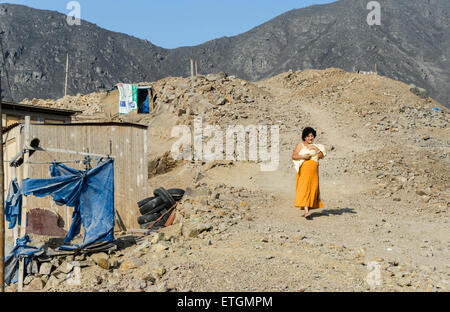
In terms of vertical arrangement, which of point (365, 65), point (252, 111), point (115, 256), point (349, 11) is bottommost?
point (115, 256)

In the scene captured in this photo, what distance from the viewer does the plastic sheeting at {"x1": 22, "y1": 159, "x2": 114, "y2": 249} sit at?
6.71 metres

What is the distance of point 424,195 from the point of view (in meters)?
10.1

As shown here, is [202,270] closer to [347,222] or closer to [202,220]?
[202,220]

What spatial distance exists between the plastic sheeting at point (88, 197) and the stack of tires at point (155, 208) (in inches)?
103

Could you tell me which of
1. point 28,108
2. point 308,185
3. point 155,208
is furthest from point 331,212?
point 28,108

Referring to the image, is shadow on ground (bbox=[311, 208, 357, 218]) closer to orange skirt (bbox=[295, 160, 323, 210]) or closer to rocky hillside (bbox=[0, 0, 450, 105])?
orange skirt (bbox=[295, 160, 323, 210])

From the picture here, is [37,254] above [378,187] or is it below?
below

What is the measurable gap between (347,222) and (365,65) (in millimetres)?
54623

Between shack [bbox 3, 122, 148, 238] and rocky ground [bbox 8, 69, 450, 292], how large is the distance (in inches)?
65.4

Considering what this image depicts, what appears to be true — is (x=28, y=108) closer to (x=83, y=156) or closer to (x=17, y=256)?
(x=83, y=156)

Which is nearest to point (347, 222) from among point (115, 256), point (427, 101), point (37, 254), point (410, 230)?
point (410, 230)

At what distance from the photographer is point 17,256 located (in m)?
6.20

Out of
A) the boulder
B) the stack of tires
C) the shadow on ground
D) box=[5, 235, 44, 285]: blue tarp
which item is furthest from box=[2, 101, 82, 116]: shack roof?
the shadow on ground

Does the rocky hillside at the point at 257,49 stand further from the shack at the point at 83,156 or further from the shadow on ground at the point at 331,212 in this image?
the shack at the point at 83,156
